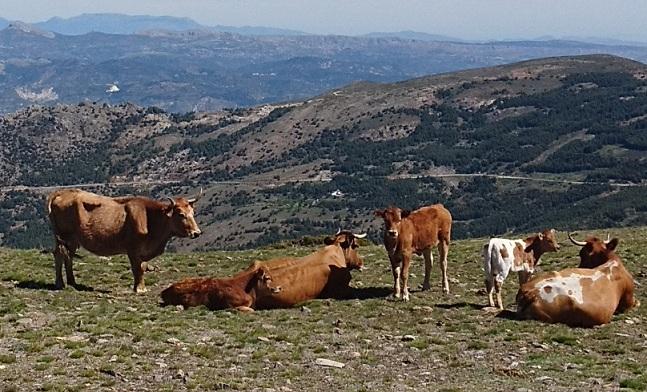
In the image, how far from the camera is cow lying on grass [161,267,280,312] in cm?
2131

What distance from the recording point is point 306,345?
17.4 m

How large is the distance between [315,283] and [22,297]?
8.10m

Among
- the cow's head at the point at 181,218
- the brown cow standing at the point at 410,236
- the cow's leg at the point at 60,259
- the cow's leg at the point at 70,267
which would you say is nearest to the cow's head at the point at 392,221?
the brown cow standing at the point at 410,236

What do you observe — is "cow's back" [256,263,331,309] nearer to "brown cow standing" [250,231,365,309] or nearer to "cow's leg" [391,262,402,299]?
"brown cow standing" [250,231,365,309]

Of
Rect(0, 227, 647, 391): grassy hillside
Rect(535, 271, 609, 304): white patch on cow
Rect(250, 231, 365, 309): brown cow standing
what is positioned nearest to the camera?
Rect(0, 227, 647, 391): grassy hillside

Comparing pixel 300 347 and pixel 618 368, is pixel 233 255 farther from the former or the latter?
pixel 618 368

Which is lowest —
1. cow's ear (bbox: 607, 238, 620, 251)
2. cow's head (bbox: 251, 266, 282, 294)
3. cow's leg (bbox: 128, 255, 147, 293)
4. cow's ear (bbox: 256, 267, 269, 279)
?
cow's leg (bbox: 128, 255, 147, 293)

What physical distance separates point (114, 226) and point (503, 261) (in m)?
11.5

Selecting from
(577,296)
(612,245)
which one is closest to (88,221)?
(577,296)

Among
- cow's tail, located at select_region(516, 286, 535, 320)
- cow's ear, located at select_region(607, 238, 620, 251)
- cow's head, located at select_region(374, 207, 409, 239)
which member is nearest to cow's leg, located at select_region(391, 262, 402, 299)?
cow's head, located at select_region(374, 207, 409, 239)

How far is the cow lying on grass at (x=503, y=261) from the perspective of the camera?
2159 cm

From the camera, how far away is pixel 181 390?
45.1 feet

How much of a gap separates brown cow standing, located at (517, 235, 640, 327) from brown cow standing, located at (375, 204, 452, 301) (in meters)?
3.90

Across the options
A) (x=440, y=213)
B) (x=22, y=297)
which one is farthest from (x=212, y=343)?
(x=440, y=213)
